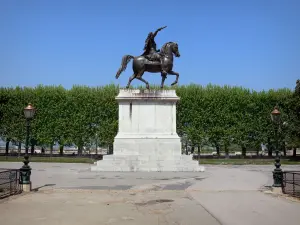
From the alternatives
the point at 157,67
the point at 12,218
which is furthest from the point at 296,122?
the point at 12,218

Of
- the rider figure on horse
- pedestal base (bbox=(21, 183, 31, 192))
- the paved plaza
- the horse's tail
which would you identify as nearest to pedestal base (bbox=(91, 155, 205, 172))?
the horse's tail

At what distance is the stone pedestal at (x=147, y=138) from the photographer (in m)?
25.6

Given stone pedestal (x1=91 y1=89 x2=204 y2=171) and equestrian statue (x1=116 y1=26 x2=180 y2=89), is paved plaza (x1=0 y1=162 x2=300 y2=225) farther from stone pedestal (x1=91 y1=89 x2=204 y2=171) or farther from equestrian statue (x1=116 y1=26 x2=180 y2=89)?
equestrian statue (x1=116 y1=26 x2=180 y2=89)

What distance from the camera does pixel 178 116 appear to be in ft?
168

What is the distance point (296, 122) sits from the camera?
4916 cm

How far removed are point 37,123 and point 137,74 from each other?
27.1 metres

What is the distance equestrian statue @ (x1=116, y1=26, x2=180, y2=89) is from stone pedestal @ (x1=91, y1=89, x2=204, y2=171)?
4.57 feet

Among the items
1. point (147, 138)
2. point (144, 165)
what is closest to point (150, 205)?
point (144, 165)

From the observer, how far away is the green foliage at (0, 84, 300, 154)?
50.9 metres

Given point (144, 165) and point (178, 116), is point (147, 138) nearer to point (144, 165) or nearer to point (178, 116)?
point (144, 165)

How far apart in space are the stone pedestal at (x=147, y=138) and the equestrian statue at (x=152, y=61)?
139 cm

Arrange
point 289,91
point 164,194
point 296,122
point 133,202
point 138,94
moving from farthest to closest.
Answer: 1. point 289,91
2. point 296,122
3. point 138,94
4. point 164,194
5. point 133,202

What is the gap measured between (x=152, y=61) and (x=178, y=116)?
23.1 meters

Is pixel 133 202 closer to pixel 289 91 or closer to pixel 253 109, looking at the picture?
pixel 253 109
